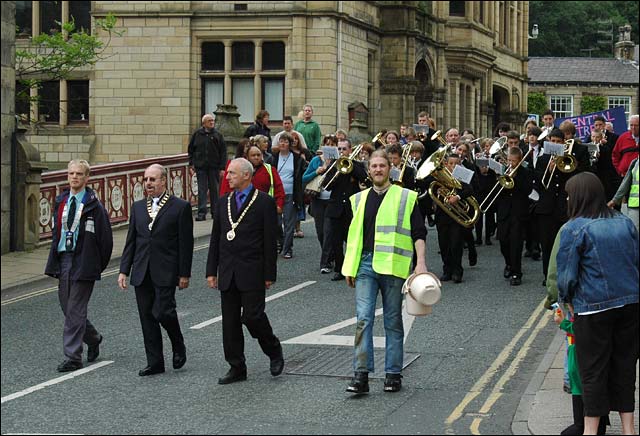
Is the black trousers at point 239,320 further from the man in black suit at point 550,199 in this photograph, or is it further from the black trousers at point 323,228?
the man in black suit at point 550,199

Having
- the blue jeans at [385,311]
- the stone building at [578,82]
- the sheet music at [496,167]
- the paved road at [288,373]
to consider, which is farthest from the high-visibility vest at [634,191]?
the stone building at [578,82]

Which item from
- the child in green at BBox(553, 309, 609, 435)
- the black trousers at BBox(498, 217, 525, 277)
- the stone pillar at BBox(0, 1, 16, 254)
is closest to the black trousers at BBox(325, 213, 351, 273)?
the black trousers at BBox(498, 217, 525, 277)

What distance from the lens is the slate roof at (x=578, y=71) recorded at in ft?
315

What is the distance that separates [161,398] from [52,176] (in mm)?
11950

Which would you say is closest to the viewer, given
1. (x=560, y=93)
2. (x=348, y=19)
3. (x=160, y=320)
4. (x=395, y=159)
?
(x=160, y=320)

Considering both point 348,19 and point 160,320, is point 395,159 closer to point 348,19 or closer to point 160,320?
point 160,320

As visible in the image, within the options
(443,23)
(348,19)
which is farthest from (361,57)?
(443,23)

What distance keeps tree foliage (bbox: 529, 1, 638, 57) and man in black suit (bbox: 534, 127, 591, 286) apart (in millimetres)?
80742

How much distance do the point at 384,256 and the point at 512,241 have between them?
278 inches

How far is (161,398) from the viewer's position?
10508 mm

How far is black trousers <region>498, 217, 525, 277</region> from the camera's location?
17.4 meters

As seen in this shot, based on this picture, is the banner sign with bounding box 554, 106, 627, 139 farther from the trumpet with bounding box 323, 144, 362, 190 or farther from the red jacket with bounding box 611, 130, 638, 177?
the trumpet with bounding box 323, 144, 362, 190

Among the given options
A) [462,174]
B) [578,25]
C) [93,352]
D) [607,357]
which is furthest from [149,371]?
[578,25]

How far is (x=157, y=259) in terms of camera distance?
37.9ft
